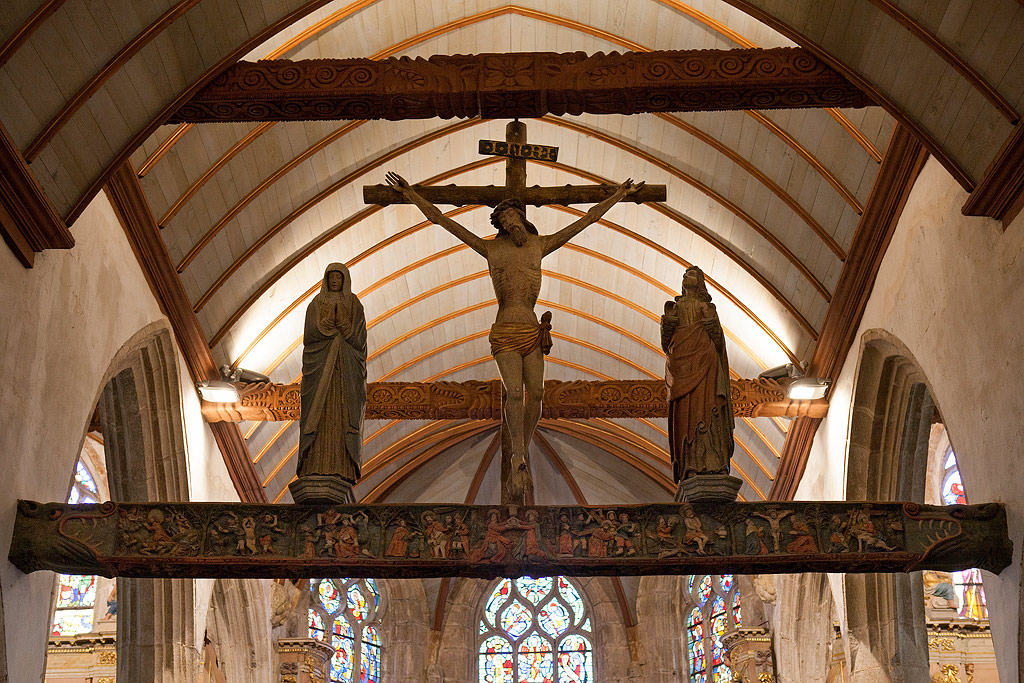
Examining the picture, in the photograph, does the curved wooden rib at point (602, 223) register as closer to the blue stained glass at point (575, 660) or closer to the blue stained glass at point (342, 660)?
the blue stained glass at point (342, 660)

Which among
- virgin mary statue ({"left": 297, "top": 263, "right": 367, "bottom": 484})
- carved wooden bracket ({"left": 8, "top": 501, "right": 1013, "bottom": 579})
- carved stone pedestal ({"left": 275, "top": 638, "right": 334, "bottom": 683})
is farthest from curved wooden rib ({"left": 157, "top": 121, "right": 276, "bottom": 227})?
carved stone pedestal ({"left": 275, "top": 638, "right": 334, "bottom": 683})

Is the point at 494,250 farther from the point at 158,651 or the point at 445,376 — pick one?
the point at 445,376

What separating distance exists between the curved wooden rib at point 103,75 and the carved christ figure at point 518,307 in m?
1.92

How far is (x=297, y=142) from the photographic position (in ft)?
41.4

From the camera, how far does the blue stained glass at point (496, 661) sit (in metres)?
20.4

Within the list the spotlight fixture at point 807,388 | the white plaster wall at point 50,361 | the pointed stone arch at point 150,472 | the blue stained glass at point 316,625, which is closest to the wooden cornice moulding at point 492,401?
the spotlight fixture at point 807,388

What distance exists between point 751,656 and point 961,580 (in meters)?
2.94

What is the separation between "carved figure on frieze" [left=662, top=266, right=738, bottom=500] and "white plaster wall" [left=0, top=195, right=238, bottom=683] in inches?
174

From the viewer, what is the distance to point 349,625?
19734 millimetres

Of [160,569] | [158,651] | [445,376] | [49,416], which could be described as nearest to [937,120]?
[160,569]

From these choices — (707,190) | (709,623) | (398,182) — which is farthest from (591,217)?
(709,623)

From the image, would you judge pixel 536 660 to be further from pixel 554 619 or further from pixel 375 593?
pixel 375 593

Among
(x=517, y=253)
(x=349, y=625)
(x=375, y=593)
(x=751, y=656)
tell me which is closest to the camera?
(x=517, y=253)

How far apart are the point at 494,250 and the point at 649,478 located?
38.6 ft
